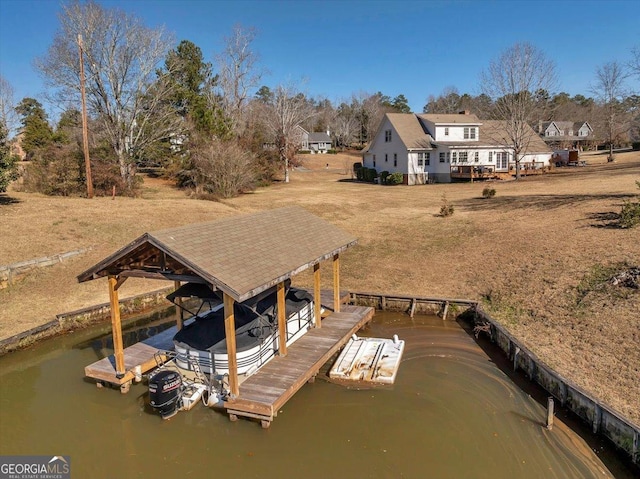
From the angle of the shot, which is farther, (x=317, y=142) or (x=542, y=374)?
(x=317, y=142)

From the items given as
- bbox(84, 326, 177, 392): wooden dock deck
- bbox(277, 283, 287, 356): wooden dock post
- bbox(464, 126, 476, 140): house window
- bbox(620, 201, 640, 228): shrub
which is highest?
bbox(464, 126, 476, 140): house window

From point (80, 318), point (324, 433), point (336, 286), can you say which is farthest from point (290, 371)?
point (80, 318)

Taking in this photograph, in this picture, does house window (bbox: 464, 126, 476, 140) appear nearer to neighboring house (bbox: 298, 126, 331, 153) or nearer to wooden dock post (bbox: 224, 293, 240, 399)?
wooden dock post (bbox: 224, 293, 240, 399)

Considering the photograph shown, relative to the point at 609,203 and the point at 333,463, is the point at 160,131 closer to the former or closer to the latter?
the point at 609,203

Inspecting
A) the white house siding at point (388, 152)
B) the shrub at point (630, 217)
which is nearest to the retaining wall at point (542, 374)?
the shrub at point (630, 217)

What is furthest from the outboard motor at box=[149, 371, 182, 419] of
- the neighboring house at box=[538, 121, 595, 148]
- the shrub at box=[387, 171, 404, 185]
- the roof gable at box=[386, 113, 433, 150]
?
the neighboring house at box=[538, 121, 595, 148]

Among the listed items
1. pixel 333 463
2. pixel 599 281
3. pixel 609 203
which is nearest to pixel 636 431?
pixel 333 463

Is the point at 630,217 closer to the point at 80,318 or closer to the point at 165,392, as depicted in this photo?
the point at 165,392
